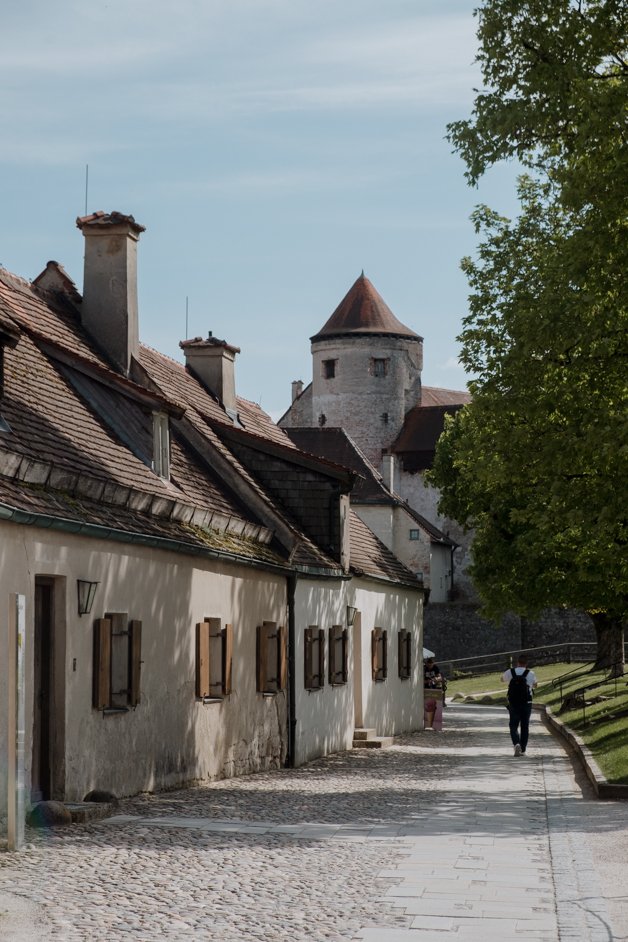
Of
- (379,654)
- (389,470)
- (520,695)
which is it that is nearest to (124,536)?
(520,695)

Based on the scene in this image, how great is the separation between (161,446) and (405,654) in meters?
15.9

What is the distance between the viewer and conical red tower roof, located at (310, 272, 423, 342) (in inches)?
3809

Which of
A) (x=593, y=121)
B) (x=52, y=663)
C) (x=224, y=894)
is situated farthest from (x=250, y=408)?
(x=224, y=894)

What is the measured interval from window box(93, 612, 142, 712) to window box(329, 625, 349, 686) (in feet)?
33.7

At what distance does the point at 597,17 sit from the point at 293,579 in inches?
360

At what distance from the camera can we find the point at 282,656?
2125 centimetres

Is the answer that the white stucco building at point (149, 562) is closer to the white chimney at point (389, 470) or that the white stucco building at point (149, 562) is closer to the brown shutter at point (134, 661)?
the brown shutter at point (134, 661)

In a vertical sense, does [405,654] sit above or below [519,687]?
above

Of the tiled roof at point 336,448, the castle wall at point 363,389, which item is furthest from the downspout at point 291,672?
the castle wall at point 363,389

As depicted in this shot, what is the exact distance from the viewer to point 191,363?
91.9 ft

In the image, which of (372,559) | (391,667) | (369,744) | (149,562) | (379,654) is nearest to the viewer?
(149,562)

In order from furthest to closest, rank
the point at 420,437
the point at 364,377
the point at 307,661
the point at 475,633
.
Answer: the point at 364,377, the point at 420,437, the point at 475,633, the point at 307,661

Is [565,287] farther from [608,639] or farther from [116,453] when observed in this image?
[608,639]

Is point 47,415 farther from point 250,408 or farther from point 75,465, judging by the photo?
point 250,408
